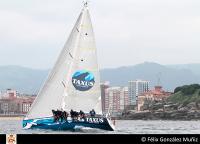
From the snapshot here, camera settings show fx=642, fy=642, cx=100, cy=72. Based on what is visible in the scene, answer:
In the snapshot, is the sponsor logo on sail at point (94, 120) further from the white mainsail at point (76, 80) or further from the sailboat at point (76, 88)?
the white mainsail at point (76, 80)

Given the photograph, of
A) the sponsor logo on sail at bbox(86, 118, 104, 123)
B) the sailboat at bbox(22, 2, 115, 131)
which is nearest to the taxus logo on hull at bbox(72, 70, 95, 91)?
the sailboat at bbox(22, 2, 115, 131)

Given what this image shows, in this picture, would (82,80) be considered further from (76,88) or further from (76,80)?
(76,88)

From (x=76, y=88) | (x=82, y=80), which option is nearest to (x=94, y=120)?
(x=76, y=88)

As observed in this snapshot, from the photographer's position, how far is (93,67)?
172 feet

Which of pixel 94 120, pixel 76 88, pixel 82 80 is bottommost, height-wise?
pixel 94 120

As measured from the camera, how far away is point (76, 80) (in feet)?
171

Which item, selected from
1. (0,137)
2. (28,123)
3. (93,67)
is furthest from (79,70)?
(0,137)

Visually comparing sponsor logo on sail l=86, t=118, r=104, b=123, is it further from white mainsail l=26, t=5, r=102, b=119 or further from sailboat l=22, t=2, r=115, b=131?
white mainsail l=26, t=5, r=102, b=119

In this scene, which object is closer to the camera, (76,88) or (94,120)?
(94,120)

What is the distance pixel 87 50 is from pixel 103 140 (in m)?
39.7

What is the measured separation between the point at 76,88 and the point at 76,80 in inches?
25.7

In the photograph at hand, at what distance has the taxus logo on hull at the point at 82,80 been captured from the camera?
170 ft

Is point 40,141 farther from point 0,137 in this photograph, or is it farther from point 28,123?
point 28,123

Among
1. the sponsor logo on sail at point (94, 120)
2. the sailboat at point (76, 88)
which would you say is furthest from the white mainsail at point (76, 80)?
the sponsor logo on sail at point (94, 120)
